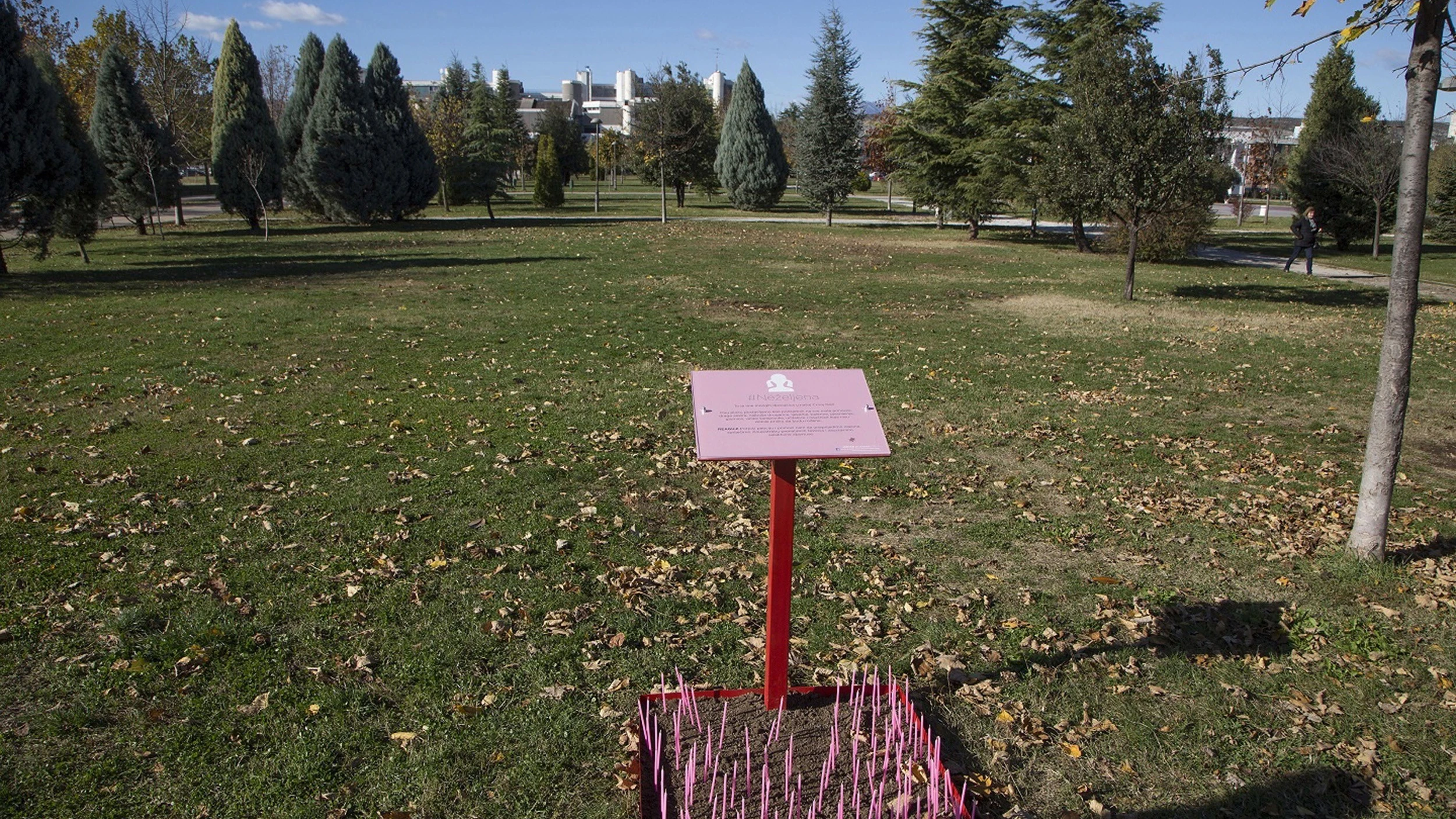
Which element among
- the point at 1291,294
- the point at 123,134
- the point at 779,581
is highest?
the point at 123,134

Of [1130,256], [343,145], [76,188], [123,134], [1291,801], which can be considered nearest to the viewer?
[1291,801]

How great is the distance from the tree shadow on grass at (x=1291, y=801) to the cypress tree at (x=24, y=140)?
71.4 feet

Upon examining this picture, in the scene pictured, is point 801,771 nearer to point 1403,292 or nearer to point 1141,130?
point 1403,292

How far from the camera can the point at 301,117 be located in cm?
3300

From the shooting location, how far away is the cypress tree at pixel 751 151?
44125 millimetres

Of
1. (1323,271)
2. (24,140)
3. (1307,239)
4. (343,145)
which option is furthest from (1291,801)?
(343,145)

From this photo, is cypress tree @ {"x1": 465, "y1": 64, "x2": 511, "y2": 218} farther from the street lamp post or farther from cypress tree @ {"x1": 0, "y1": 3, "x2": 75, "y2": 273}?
cypress tree @ {"x1": 0, "y1": 3, "x2": 75, "y2": 273}

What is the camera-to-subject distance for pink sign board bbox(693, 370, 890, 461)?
355 cm

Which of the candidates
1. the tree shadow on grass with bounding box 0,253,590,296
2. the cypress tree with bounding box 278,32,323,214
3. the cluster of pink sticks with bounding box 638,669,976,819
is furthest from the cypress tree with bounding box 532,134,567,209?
the cluster of pink sticks with bounding box 638,669,976,819

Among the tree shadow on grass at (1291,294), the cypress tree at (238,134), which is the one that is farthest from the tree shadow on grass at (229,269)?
the tree shadow on grass at (1291,294)

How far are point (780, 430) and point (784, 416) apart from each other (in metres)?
0.11

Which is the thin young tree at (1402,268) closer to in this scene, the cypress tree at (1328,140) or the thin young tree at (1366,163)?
the thin young tree at (1366,163)

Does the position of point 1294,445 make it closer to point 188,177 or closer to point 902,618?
point 902,618

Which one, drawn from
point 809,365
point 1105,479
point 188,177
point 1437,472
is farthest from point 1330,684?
point 188,177
